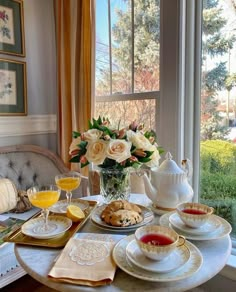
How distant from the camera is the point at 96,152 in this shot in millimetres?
1137

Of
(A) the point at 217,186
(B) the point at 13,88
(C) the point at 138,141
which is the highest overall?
(B) the point at 13,88

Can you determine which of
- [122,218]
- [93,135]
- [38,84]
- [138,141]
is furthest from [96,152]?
[38,84]

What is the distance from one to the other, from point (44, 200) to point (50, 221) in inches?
3.6

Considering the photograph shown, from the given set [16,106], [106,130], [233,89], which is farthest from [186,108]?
[16,106]

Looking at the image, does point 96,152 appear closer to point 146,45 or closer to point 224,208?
point 224,208

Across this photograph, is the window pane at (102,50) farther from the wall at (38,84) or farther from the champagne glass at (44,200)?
the champagne glass at (44,200)

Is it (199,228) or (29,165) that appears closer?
(199,228)

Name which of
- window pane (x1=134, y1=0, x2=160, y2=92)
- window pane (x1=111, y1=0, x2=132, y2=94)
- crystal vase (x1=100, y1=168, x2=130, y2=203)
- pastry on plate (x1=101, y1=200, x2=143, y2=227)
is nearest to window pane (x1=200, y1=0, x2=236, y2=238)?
window pane (x1=134, y1=0, x2=160, y2=92)

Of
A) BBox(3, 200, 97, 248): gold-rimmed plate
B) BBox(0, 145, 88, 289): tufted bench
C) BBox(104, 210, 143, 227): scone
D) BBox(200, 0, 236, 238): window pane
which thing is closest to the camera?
BBox(3, 200, 97, 248): gold-rimmed plate

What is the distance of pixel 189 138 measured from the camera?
1.94m

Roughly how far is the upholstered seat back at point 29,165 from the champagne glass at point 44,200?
102 cm

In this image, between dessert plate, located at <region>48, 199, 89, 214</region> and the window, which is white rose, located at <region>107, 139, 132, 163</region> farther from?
the window

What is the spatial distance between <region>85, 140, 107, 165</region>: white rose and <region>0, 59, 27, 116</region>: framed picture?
4.76ft

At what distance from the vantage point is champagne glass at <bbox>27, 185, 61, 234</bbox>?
1.02 m
